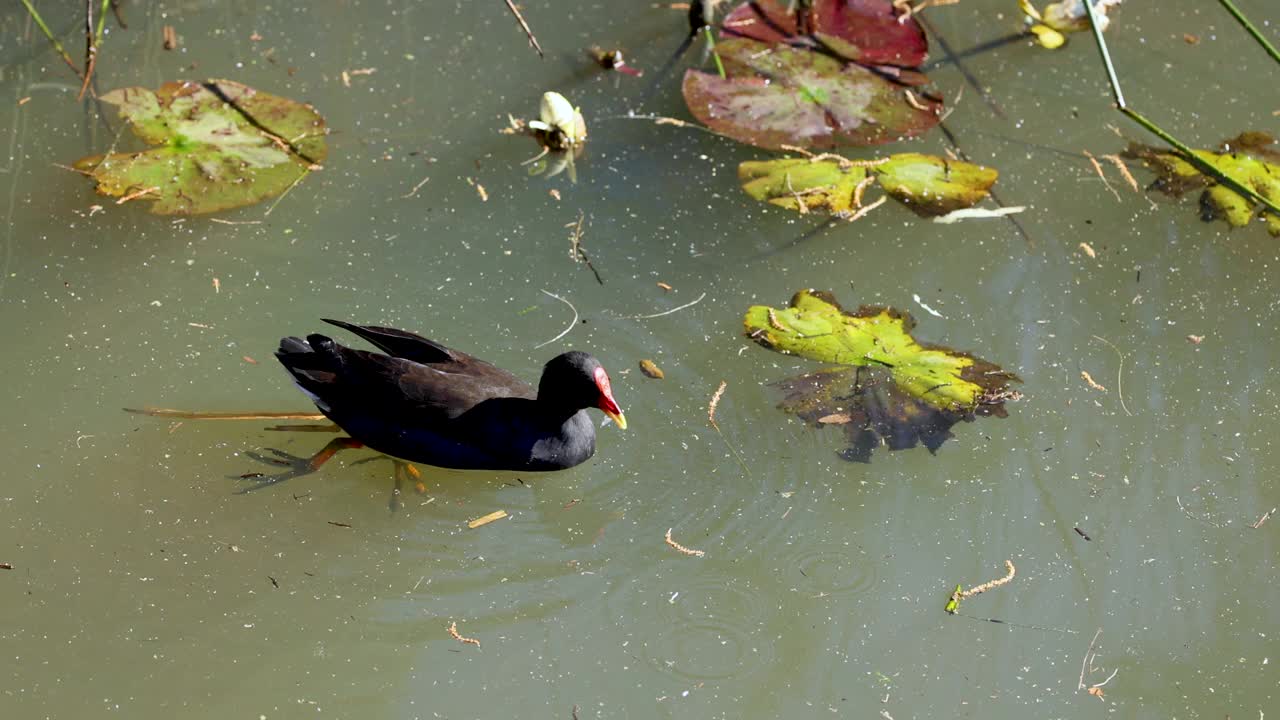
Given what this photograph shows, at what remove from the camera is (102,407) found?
154 inches

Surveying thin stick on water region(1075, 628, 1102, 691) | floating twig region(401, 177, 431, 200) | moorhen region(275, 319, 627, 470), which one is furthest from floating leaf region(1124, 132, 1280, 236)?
floating twig region(401, 177, 431, 200)

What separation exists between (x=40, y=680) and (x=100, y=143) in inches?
90.2

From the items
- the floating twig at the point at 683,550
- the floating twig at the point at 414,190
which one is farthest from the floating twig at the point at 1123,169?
the floating twig at the point at 414,190

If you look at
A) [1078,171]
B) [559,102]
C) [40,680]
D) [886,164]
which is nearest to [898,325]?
[886,164]

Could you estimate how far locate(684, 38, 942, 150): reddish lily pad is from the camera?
16.0 ft

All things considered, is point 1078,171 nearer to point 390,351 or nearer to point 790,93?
point 790,93

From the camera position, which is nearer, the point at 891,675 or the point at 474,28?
the point at 891,675

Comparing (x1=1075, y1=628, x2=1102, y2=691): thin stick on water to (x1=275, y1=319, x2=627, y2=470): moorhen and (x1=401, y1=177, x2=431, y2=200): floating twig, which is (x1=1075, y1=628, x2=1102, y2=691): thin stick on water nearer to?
(x1=275, y1=319, x2=627, y2=470): moorhen

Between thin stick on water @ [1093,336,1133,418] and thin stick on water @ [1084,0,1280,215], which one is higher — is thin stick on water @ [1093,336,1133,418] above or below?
below

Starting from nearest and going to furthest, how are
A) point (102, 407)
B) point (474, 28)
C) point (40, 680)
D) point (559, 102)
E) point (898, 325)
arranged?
point (40, 680) → point (102, 407) → point (898, 325) → point (559, 102) → point (474, 28)

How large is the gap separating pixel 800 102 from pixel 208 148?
2.27m

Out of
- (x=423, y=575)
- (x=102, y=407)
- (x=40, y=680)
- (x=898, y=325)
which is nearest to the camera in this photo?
(x=40, y=680)

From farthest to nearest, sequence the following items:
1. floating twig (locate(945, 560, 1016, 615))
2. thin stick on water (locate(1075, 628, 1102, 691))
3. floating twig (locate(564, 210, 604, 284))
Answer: floating twig (locate(564, 210, 604, 284)) → floating twig (locate(945, 560, 1016, 615)) → thin stick on water (locate(1075, 628, 1102, 691))

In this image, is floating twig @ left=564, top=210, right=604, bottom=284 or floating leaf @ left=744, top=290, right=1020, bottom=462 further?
floating twig @ left=564, top=210, right=604, bottom=284
